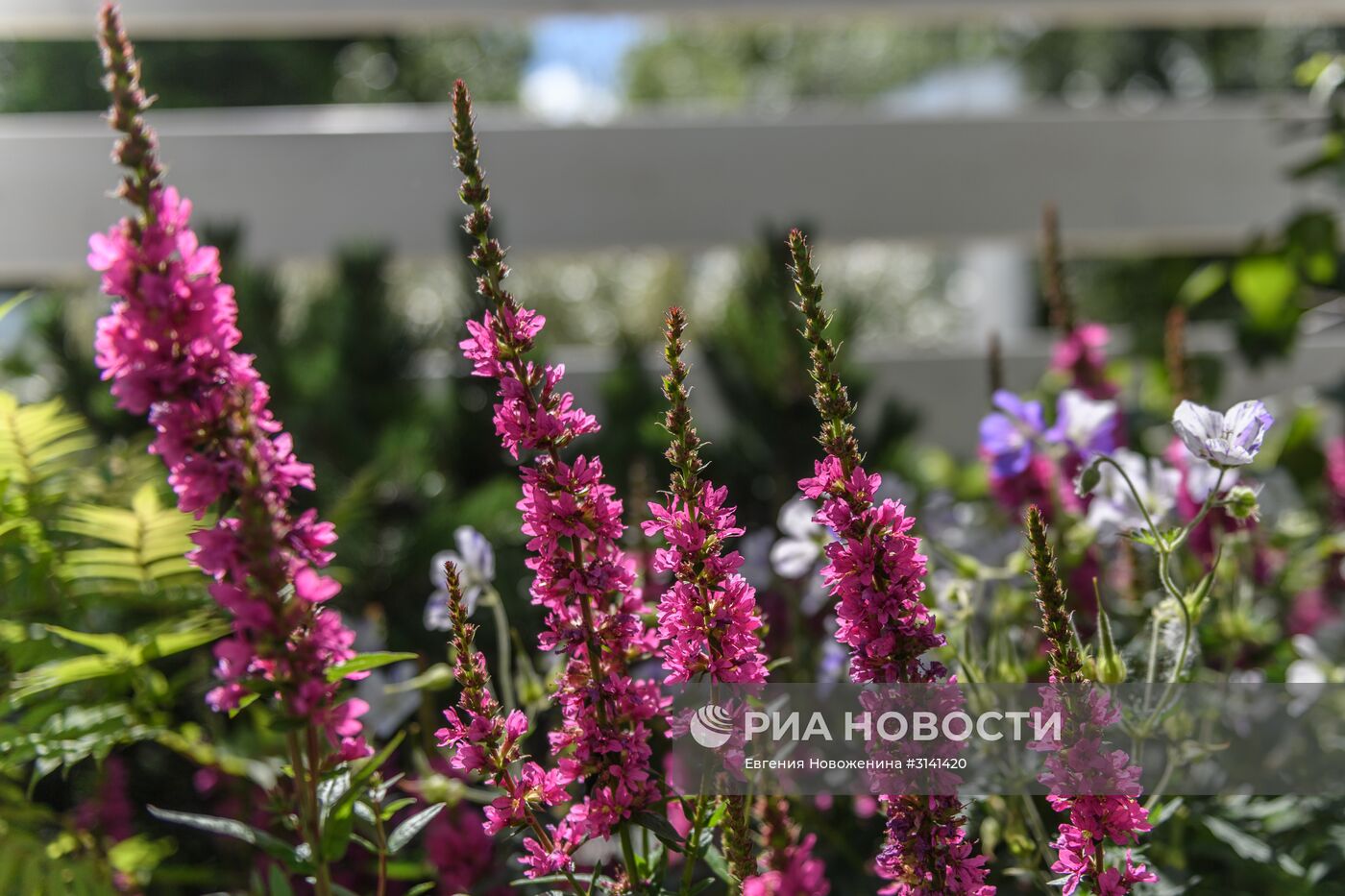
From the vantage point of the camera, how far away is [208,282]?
0.57 meters

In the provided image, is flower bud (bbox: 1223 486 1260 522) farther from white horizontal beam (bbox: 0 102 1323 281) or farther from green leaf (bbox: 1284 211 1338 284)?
white horizontal beam (bbox: 0 102 1323 281)

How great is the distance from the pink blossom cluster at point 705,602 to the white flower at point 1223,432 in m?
0.32

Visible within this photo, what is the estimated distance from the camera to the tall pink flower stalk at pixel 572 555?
0.60 m

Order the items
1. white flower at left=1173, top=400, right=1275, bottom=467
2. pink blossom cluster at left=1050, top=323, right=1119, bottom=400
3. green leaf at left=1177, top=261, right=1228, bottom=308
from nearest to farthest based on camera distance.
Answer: white flower at left=1173, top=400, right=1275, bottom=467, pink blossom cluster at left=1050, top=323, right=1119, bottom=400, green leaf at left=1177, top=261, right=1228, bottom=308

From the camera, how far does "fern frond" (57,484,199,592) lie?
38.0 inches

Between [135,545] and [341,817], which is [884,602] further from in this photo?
[135,545]

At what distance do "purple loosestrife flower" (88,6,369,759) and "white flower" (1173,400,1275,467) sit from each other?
524 millimetres

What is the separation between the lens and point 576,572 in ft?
2.01

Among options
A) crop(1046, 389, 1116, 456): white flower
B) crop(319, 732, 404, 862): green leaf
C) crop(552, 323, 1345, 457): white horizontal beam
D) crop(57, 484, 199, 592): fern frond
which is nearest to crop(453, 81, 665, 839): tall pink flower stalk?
crop(319, 732, 404, 862): green leaf

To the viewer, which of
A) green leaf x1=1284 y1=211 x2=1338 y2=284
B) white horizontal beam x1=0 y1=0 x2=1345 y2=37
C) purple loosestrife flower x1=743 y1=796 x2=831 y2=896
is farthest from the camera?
white horizontal beam x1=0 y1=0 x2=1345 y2=37

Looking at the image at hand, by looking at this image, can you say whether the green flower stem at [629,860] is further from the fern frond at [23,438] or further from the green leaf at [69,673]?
the fern frond at [23,438]

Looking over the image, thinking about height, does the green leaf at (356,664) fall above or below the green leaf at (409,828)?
above

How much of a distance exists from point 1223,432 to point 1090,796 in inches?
11.1

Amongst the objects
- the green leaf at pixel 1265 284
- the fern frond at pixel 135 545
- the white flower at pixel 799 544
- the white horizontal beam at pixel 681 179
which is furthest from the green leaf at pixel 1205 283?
the fern frond at pixel 135 545
